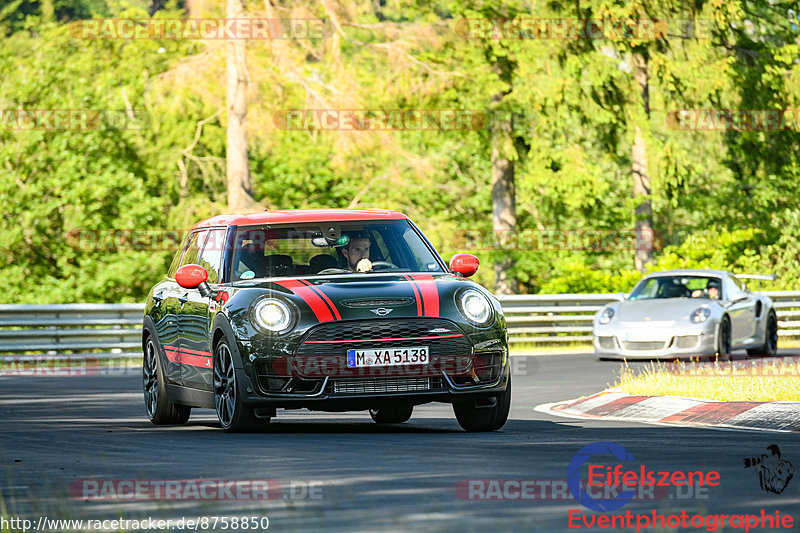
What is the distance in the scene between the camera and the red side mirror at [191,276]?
11461 mm

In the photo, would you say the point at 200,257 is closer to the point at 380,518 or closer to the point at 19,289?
the point at 380,518

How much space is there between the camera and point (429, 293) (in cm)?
1062

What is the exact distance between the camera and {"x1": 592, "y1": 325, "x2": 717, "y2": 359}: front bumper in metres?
20.4

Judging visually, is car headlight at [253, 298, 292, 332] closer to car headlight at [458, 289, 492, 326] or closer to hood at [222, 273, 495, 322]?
hood at [222, 273, 495, 322]

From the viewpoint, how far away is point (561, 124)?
33469mm

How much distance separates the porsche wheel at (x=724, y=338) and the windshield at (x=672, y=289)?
24.1 inches

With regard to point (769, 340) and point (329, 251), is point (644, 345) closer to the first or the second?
point (769, 340)

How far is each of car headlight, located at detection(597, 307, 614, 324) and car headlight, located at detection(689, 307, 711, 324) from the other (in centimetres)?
124

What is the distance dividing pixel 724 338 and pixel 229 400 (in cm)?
1159

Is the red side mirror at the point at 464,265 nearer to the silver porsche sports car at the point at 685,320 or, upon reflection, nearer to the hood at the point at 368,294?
the hood at the point at 368,294

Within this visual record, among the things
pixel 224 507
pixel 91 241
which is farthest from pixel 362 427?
pixel 91 241

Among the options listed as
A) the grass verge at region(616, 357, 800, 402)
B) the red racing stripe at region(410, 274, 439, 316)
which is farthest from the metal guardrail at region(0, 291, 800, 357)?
the red racing stripe at region(410, 274, 439, 316)

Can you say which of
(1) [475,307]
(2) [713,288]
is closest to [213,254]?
(1) [475,307]

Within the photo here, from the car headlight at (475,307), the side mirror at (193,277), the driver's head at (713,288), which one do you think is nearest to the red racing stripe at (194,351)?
the side mirror at (193,277)
